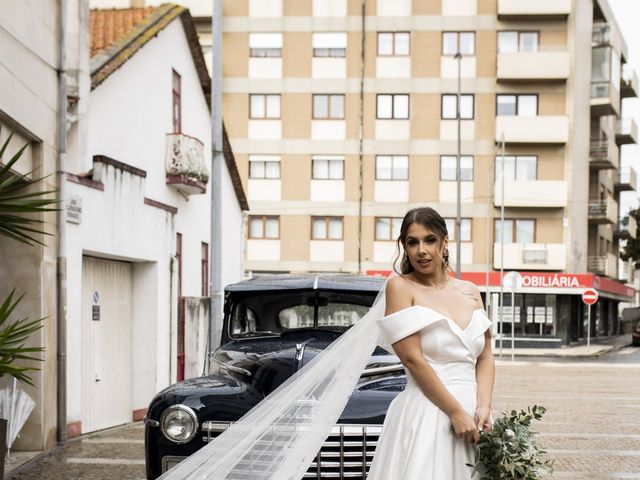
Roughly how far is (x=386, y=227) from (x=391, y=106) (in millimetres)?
5855

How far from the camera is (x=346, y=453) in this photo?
20.2 ft

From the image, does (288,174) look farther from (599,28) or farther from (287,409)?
(287,409)

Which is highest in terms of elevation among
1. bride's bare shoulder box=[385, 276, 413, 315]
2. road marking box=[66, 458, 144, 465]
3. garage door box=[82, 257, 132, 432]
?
bride's bare shoulder box=[385, 276, 413, 315]

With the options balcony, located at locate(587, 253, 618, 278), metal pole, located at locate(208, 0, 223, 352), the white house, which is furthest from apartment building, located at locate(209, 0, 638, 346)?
metal pole, located at locate(208, 0, 223, 352)

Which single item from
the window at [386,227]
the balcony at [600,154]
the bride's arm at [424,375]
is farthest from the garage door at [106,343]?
the balcony at [600,154]

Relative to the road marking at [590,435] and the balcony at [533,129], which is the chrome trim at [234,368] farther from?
the balcony at [533,129]

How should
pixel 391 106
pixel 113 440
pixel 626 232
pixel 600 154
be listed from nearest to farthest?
pixel 113 440, pixel 391 106, pixel 600 154, pixel 626 232

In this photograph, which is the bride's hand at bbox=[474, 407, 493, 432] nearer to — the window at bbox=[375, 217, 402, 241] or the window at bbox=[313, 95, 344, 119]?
the window at bbox=[375, 217, 402, 241]

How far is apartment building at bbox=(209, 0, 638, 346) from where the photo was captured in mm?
44656

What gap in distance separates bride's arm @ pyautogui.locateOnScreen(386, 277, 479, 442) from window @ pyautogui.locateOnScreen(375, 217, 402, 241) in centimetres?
4026

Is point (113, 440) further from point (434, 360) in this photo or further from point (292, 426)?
point (434, 360)

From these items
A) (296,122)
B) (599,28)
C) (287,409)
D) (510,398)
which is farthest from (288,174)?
(287,409)

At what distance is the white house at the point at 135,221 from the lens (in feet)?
42.8

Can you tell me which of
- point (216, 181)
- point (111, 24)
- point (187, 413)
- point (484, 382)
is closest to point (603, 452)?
point (187, 413)
